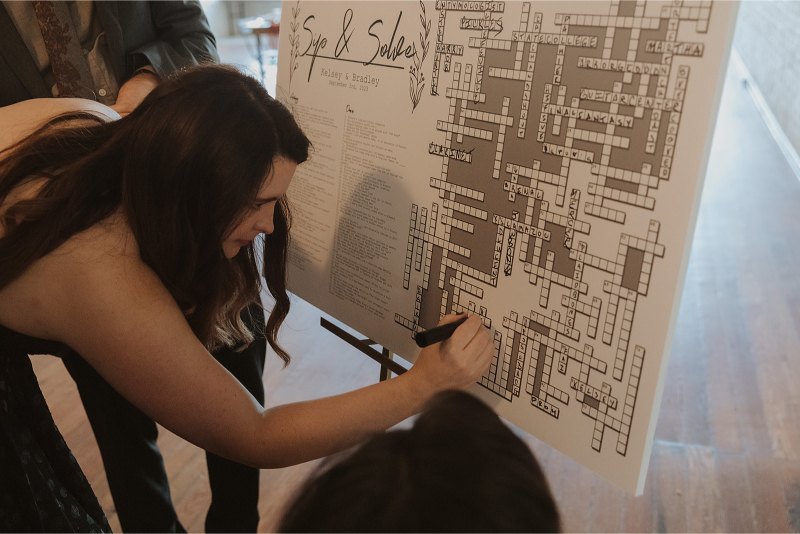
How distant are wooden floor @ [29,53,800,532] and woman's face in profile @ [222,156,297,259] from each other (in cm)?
35

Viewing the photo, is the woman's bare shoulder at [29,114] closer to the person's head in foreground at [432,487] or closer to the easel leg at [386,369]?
the easel leg at [386,369]

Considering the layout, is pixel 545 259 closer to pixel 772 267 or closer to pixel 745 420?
pixel 745 420

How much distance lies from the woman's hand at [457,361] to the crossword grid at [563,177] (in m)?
0.04

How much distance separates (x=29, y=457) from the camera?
97 cm

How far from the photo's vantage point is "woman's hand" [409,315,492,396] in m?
0.86

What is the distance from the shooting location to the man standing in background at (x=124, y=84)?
1.30 metres

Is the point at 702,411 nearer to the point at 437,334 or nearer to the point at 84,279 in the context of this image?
the point at 437,334

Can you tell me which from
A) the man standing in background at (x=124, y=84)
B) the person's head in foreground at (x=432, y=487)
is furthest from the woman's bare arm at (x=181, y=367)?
the man standing in background at (x=124, y=84)

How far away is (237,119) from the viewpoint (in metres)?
0.79

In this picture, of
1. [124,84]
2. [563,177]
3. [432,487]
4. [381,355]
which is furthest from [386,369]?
[124,84]

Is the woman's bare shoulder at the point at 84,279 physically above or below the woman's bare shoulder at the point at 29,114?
below

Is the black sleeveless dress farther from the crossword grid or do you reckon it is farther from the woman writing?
the crossword grid

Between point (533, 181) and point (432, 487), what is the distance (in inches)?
19.3

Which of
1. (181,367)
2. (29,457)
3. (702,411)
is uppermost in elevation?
(181,367)
